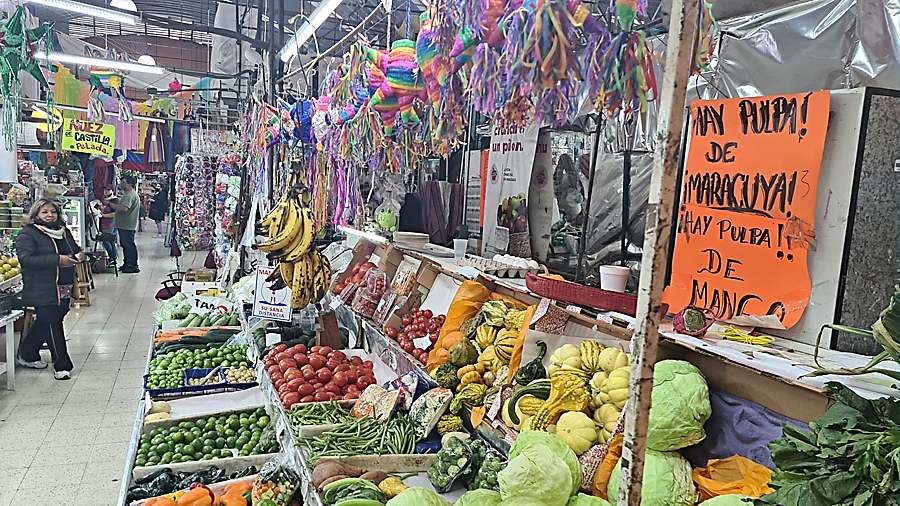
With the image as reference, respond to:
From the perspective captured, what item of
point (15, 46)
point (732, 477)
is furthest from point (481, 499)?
point (15, 46)

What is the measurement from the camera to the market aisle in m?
4.48

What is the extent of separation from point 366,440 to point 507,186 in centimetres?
209

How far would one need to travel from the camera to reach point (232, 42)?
11.1m

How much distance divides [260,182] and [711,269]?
16.9 ft

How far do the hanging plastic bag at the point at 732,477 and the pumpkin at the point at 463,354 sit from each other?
4.55 ft

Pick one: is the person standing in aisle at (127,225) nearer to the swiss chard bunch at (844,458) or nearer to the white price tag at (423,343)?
the white price tag at (423,343)

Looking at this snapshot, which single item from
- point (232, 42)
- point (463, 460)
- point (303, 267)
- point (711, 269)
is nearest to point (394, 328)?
point (303, 267)

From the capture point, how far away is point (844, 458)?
1140 millimetres

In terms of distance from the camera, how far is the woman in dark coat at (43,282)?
6750 millimetres

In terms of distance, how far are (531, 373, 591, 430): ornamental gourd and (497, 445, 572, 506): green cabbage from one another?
0.36 metres

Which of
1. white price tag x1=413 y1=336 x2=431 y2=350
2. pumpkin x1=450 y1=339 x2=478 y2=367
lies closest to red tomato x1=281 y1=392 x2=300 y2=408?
white price tag x1=413 y1=336 x2=431 y2=350

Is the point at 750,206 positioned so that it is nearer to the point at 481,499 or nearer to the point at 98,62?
the point at 481,499

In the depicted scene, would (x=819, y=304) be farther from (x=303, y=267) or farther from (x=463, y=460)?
(x=303, y=267)

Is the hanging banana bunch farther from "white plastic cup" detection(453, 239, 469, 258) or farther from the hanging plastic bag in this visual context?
the hanging plastic bag
